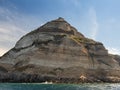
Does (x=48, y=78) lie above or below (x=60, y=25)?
below

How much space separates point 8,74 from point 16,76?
4.62m

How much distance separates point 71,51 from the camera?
154875 millimetres

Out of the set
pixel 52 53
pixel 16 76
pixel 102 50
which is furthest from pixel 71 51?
pixel 16 76

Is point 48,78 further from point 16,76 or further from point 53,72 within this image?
point 16,76

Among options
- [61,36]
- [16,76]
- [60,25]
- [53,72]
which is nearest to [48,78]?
[53,72]

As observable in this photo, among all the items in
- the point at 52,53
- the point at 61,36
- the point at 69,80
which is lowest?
the point at 69,80

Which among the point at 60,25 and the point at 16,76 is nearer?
the point at 16,76

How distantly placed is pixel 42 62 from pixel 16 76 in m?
13.9

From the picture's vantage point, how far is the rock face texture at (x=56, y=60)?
142 metres

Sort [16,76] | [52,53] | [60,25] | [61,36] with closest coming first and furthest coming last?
1. [16,76]
2. [52,53]
3. [61,36]
4. [60,25]

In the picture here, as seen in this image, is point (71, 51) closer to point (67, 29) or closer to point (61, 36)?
point (61, 36)

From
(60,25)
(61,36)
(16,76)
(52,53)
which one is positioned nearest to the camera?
(16,76)

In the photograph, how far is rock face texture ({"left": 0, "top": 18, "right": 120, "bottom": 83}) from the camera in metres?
142

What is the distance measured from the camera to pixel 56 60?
15012 cm
